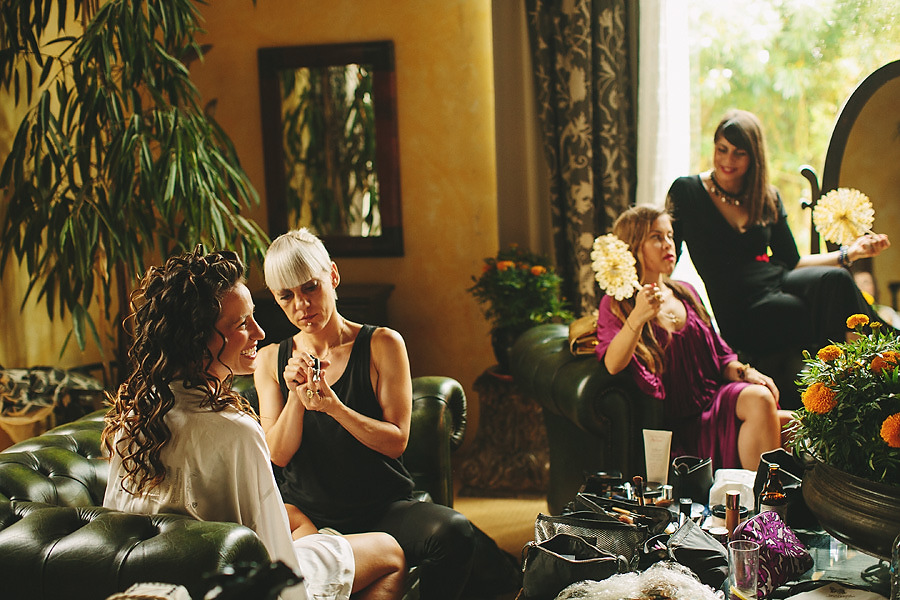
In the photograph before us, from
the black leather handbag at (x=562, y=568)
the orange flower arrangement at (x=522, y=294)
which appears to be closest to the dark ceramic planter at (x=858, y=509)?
the black leather handbag at (x=562, y=568)

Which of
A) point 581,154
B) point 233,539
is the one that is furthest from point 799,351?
point 233,539

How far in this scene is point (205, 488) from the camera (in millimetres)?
1423

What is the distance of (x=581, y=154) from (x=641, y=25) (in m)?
0.64

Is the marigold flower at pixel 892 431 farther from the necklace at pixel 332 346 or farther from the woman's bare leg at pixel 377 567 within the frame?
the necklace at pixel 332 346

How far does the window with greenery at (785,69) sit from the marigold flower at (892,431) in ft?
8.07

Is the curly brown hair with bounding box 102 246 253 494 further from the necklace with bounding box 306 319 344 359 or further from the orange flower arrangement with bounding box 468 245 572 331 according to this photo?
the orange flower arrangement with bounding box 468 245 572 331

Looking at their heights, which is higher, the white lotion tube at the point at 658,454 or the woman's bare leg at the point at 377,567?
the white lotion tube at the point at 658,454

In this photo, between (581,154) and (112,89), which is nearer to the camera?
(112,89)

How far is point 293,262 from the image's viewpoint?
2.04 metres

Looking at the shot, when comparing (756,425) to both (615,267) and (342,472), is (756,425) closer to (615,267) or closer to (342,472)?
(615,267)

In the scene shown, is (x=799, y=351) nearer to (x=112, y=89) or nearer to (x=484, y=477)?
(x=484, y=477)

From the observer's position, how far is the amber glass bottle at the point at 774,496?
1.85 meters

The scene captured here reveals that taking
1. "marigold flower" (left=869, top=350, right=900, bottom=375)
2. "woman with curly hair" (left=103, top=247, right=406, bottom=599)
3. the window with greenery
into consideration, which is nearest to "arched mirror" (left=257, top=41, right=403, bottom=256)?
the window with greenery

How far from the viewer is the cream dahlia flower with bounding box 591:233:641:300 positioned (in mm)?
2604
